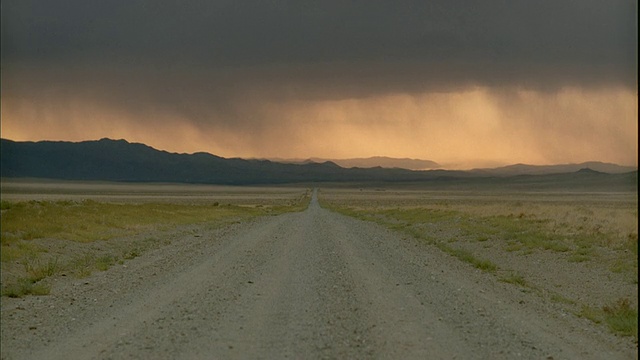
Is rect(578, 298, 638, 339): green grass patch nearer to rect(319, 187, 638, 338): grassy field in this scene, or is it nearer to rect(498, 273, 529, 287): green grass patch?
rect(319, 187, 638, 338): grassy field

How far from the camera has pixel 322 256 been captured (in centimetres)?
2223

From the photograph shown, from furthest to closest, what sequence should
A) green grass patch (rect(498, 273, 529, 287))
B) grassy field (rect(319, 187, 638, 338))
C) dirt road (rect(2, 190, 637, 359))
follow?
green grass patch (rect(498, 273, 529, 287)) < grassy field (rect(319, 187, 638, 338)) < dirt road (rect(2, 190, 637, 359))

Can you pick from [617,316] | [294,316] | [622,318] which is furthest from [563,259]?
[294,316]

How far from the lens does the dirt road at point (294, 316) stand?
31.7 feet

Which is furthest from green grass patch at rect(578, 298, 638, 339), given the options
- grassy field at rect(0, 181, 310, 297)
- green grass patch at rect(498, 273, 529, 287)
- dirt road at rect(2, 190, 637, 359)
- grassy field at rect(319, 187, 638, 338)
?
grassy field at rect(0, 181, 310, 297)

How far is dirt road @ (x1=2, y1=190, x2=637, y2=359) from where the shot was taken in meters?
9.66

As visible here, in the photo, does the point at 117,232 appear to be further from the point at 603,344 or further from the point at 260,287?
the point at 603,344

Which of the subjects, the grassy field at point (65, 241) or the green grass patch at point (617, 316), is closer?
the green grass patch at point (617, 316)

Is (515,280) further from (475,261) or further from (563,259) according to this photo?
(563,259)

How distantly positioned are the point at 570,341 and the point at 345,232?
2425 centimetres

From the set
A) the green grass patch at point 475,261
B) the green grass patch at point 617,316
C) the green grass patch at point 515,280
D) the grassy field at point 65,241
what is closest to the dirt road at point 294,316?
the green grass patch at point 617,316

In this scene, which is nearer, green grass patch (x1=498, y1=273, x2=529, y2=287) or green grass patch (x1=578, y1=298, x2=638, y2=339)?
green grass patch (x1=578, y1=298, x2=638, y2=339)

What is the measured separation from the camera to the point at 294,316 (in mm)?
11875

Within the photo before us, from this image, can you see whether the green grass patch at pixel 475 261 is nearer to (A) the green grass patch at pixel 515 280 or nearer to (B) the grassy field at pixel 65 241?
(A) the green grass patch at pixel 515 280
